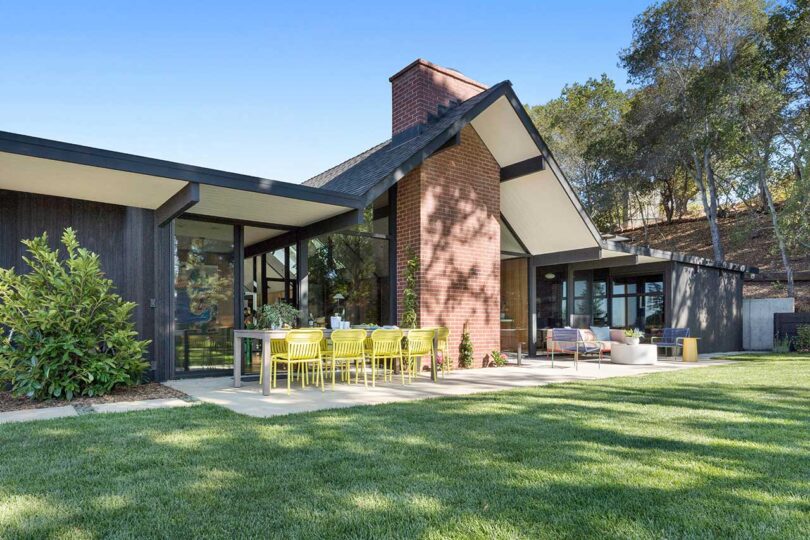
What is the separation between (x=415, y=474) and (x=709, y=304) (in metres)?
14.8

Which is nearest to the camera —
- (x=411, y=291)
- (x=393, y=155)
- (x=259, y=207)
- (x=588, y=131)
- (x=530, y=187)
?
(x=259, y=207)

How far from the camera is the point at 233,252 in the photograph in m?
9.09

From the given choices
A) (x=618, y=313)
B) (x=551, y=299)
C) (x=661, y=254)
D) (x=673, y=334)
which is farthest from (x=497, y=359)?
(x=618, y=313)

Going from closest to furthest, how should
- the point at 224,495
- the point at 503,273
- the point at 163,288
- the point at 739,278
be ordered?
the point at 224,495, the point at 163,288, the point at 503,273, the point at 739,278

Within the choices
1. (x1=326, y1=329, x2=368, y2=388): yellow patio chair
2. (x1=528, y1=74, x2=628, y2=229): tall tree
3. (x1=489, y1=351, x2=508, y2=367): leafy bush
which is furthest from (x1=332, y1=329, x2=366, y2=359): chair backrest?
(x1=528, y1=74, x2=628, y2=229): tall tree

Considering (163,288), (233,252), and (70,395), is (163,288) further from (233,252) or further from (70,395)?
(70,395)

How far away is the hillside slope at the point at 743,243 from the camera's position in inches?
Answer: 806

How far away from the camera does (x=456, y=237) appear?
10.5 meters

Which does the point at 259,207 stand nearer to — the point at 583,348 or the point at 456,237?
the point at 456,237

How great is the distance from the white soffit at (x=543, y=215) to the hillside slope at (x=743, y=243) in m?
6.65

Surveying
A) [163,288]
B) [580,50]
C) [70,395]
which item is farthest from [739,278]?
[70,395]

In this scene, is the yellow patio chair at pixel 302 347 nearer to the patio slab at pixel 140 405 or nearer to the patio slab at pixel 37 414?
the patio slab at pixel 140 405

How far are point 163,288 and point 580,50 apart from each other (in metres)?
18.0

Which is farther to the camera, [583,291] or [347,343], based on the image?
[583,291]
